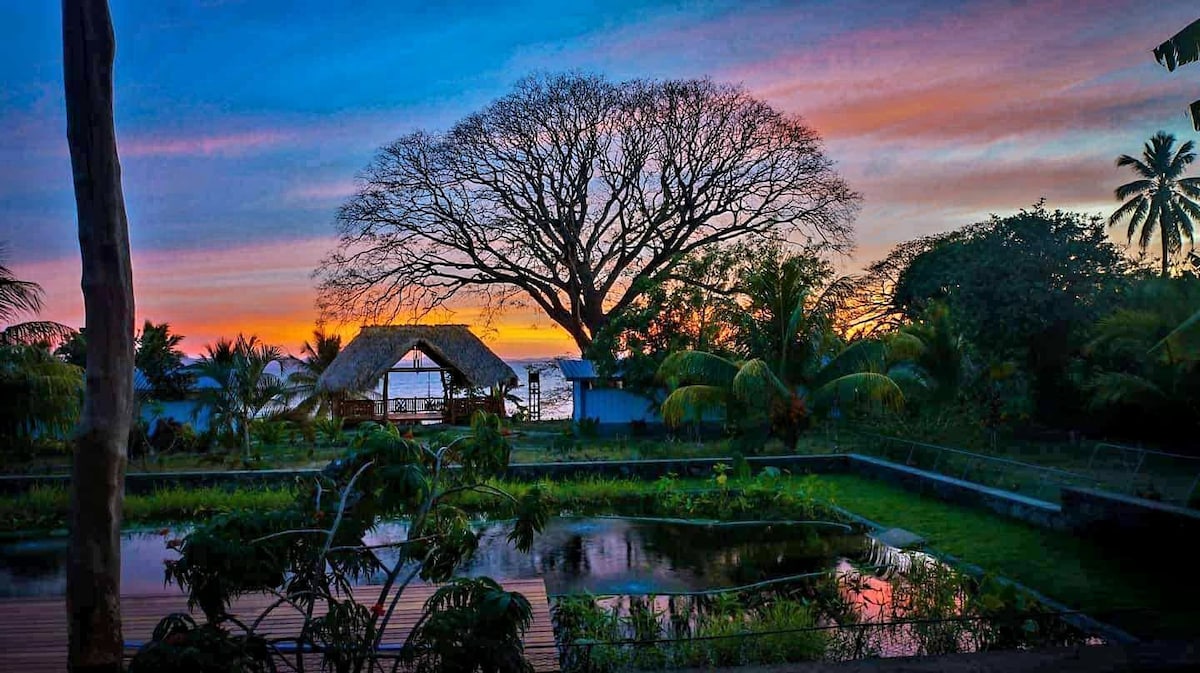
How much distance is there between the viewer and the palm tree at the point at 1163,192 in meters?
33.1

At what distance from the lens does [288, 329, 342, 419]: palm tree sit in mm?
25375

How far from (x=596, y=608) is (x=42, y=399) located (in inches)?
432

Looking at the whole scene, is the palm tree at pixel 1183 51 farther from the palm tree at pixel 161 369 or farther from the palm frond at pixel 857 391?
the palm tree at pixel 161 369

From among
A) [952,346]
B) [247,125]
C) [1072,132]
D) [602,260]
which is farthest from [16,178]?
[602,260]

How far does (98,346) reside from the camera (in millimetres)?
4652

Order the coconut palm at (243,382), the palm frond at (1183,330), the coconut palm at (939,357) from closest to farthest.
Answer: the palm frond at (1183,330)
the coconut palm at (243,382)
the coconut palm at (939,357)

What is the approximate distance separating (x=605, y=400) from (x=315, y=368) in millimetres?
10554

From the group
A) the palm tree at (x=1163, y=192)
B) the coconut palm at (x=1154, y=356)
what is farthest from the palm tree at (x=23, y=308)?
the palm tree at (x=1163, y=192)

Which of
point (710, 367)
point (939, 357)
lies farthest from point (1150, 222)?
point (710, 367)

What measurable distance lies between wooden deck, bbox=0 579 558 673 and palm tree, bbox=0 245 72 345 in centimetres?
871

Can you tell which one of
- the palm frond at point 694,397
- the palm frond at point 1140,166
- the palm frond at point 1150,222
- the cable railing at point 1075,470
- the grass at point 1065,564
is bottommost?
Answer: the grass at point 1065,564

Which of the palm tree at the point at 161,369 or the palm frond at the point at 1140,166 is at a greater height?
the palm frond at the point at 1140,166

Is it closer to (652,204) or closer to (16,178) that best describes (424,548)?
(16,178)

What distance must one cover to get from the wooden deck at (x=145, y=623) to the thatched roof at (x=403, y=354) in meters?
19.1
